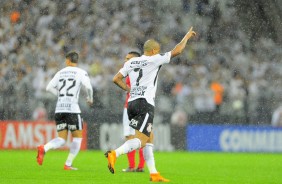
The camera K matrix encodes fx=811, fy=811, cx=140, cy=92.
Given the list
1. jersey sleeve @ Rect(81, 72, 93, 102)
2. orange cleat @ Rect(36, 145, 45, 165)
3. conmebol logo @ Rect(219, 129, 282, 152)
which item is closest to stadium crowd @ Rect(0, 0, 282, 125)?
conmebol logo @ Rect(219, 129, 282, 152)

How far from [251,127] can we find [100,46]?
6011mm

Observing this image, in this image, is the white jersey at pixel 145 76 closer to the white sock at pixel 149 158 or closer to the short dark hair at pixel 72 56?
the white sock at pixel 149 158

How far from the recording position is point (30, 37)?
26203mm

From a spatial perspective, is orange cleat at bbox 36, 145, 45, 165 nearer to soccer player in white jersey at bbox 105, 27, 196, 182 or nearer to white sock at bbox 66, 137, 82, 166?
white sock at bbox 66, 137, 82, 166

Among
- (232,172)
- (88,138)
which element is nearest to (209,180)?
(232,172)

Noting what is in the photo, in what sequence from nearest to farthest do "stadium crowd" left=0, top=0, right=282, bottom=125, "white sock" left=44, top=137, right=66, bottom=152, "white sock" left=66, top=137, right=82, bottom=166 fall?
"white sock" left=44, top=137, right=66, bottom=152 < "white sock" left=66, top=137, right=82, bottom=166 < "stadium crowd" left=0, top=0, right=282, bottom=125

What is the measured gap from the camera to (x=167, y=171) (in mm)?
15148

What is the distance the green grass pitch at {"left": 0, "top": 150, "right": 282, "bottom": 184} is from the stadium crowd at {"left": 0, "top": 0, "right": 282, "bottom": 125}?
128 inches

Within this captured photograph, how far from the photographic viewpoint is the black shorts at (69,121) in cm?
1539

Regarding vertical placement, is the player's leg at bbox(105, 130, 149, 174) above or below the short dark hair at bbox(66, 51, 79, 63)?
below

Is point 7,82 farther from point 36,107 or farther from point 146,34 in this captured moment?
point 146,34

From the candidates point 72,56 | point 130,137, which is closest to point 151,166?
point 130,137

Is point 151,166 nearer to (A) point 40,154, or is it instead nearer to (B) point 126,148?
(B) point 126,148

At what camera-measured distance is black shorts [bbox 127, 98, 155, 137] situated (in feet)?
39.2
